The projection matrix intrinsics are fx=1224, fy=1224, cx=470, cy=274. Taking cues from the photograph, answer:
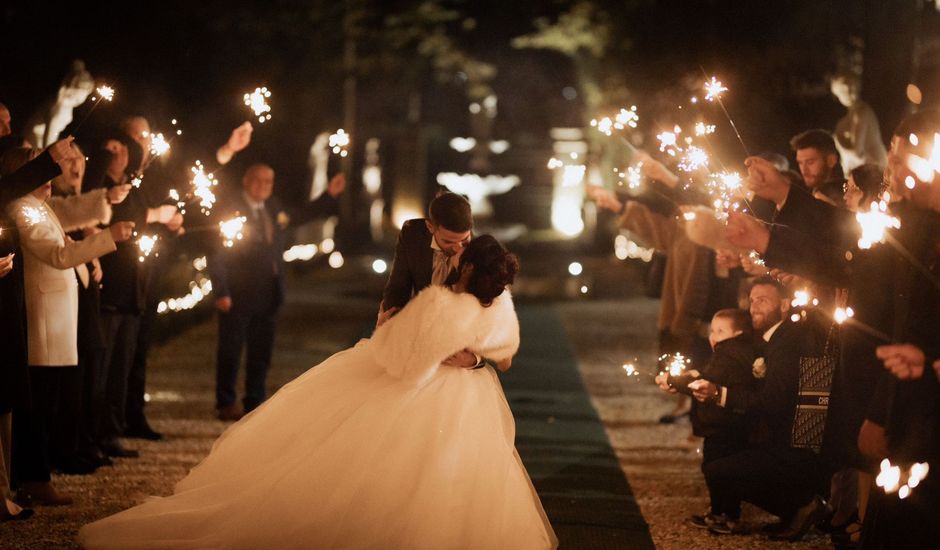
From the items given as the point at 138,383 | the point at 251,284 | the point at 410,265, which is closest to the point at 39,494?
→ the point at 138,383

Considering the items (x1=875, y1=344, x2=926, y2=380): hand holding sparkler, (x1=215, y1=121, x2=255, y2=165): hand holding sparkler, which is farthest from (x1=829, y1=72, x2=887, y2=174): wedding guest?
(x1=875, y1=344, x2=926, y2=380): hand holding sparkler

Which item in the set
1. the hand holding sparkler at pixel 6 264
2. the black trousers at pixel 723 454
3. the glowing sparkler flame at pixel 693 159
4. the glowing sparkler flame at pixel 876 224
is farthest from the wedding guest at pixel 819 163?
the hand holding sparkler at pixel 6 264

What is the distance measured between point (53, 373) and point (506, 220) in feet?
112

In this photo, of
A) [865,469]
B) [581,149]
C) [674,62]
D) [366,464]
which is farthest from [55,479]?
[581,149]

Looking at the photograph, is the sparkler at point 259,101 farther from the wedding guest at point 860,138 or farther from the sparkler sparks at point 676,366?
the wedding guest at point 860,138

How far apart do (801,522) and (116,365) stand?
4953mm

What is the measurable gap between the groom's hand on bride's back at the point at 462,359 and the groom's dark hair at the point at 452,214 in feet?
2.16

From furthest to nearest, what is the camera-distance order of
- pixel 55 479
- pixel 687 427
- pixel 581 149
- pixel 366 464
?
pixel 581 149 → pixel 687 427 → pixel 55 479 → pixel 366 464

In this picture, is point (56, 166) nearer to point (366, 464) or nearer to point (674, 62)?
point (366, 464)

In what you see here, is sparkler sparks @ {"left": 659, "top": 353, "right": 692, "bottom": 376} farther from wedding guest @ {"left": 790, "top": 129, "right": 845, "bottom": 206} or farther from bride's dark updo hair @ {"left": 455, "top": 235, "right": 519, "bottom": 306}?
wedding guest @ {"left": 790, "top": 129, "right": 845, "bottom": 206}

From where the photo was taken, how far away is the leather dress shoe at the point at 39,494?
7160 millimetres

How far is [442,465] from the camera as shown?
591 cm

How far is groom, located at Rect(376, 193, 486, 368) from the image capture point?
250 inches

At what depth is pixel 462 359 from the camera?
6168 mm
